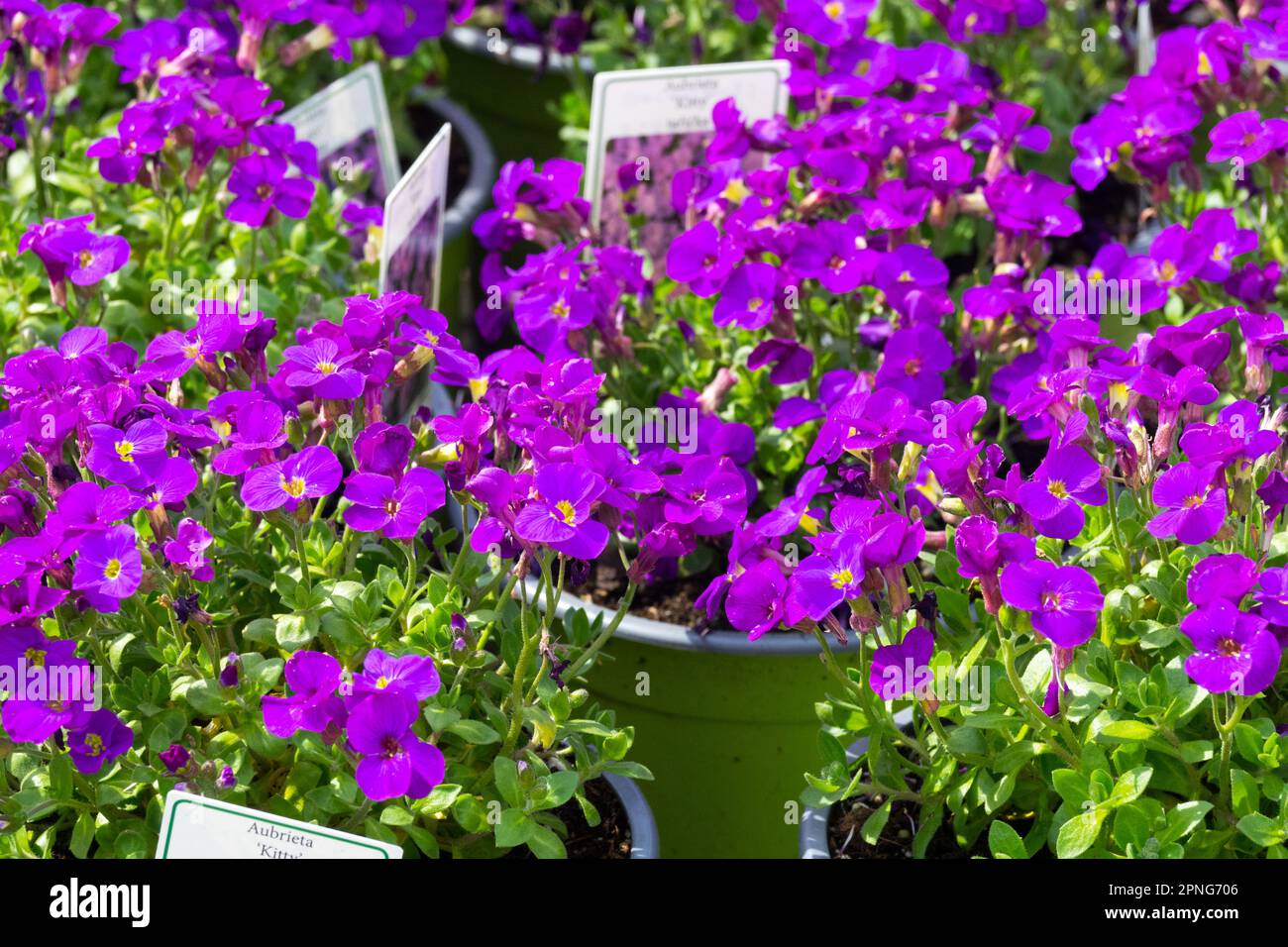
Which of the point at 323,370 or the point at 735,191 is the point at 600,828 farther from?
the point at 735,191

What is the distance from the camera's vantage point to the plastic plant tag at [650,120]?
240 centimetres

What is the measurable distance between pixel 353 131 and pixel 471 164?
84cm

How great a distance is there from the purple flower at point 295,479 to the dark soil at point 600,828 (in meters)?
0.48

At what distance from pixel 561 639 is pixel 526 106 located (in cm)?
183

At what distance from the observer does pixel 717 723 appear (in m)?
2.06

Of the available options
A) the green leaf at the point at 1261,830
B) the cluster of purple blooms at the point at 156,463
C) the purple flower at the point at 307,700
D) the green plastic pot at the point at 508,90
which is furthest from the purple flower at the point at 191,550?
the green plastic pot at the point at 508,90

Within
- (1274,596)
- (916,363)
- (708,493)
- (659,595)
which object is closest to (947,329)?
(916,363)

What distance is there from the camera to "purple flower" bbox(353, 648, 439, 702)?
141 centimetres

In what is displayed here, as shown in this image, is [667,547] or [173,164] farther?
[173,164]

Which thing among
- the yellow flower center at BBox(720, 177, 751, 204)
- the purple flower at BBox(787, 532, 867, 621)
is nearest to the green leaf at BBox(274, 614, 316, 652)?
the purple flower at BBox(787, 532, 867, 621)

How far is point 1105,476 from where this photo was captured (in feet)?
5.21
